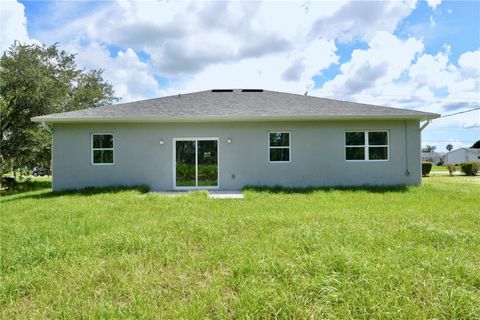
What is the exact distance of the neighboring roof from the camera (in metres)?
10.9

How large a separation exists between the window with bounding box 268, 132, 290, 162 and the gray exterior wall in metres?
0.21

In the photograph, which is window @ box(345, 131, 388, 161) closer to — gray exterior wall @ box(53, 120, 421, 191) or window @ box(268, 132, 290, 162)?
gray exterior wall @ box(53, 120, 421, 191)

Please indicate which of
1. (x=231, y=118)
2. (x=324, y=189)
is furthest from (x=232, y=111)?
(x=324, y=189)

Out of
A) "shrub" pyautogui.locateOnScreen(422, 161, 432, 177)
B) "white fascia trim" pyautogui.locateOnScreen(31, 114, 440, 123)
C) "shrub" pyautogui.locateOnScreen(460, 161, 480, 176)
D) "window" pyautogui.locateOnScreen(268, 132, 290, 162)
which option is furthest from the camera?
"shrub" pyautogui.locateOnScreen(460, 161, 480, 176)

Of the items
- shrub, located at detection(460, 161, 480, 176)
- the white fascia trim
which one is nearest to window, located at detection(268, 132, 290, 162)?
the white fascia trim

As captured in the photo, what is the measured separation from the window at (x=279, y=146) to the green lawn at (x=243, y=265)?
527 cm

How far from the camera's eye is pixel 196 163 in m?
11.7

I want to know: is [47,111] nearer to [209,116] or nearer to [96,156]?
[96,156]

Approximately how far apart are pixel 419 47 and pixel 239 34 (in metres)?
9.40

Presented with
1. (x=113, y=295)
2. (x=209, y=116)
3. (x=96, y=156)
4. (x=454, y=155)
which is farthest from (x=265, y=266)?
(x=454, y=155)

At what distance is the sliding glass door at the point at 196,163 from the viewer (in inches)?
460

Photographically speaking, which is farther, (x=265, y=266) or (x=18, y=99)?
(x=18, y=99)

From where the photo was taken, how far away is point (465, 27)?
1120cm

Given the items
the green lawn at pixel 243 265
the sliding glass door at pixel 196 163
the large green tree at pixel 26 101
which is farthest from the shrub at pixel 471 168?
the large green tree at pixel 26 101
